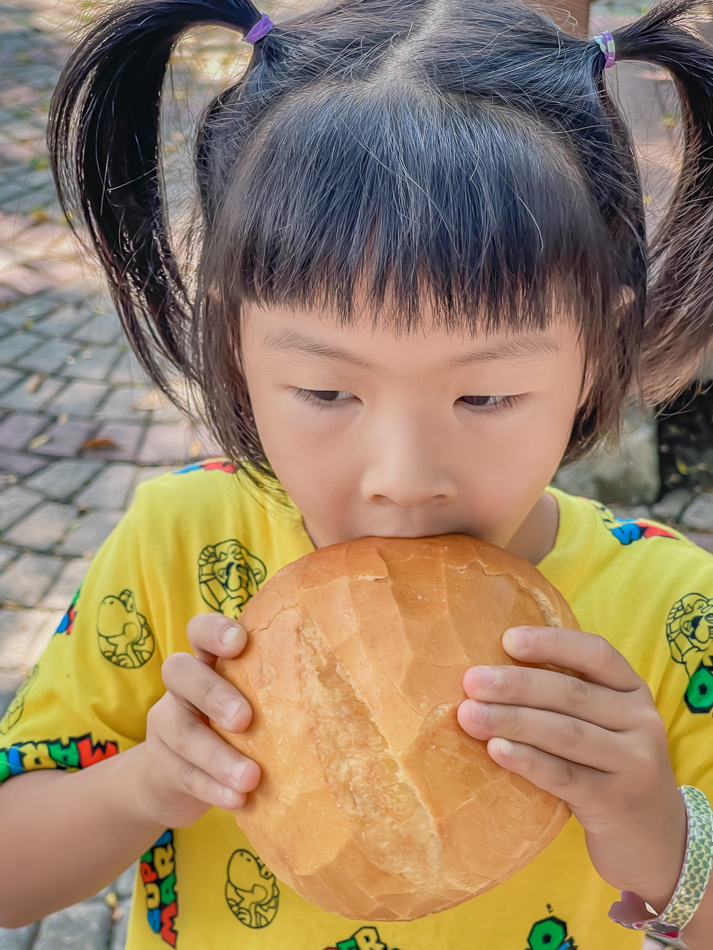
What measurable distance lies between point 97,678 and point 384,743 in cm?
79

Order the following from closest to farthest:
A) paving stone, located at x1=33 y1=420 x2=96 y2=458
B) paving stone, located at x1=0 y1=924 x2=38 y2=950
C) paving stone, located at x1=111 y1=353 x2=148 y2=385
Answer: paving stone, located at x1=0 y1=924 x2=38 y2=950
paving stone, located at x1=33 y1=420 x2=96 y2=458
paving stone, located at x1=111 y1=353 x2=148 y2=385

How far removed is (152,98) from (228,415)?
2.18ft

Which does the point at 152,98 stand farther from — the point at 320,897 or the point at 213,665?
the point at 320,897

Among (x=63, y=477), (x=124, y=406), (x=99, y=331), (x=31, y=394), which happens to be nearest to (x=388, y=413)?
(x=63, y=477)

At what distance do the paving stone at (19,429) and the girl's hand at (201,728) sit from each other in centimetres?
385

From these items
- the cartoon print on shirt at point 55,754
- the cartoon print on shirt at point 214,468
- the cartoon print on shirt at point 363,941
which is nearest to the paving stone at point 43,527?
the cartoon print on shirt at point 214,468

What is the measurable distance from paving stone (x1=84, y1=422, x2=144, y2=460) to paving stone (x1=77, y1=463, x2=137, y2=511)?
119mm

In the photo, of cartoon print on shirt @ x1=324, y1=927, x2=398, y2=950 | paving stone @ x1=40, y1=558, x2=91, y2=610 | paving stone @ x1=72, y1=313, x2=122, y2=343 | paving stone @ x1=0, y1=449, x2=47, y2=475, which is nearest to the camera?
cartoon print on shirt @ x1=324, y1=927, x2=398, y2=950

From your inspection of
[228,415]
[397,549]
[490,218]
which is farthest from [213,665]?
[490,218]

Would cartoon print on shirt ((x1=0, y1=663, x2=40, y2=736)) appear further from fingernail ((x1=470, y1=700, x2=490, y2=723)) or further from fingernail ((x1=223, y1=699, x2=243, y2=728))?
fingernail ((x1=470, y1=700, x2=490, y2=723))

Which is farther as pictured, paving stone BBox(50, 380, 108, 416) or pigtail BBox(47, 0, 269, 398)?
paving stone BBox(50, 380, 108, 416)

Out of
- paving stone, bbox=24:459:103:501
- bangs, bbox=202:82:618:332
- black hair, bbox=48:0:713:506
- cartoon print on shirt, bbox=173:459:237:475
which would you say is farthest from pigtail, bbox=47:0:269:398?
paving stone, bbox=24:459:103:501

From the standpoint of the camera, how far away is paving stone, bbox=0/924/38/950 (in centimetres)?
279

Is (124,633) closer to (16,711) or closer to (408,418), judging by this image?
(16,711)
